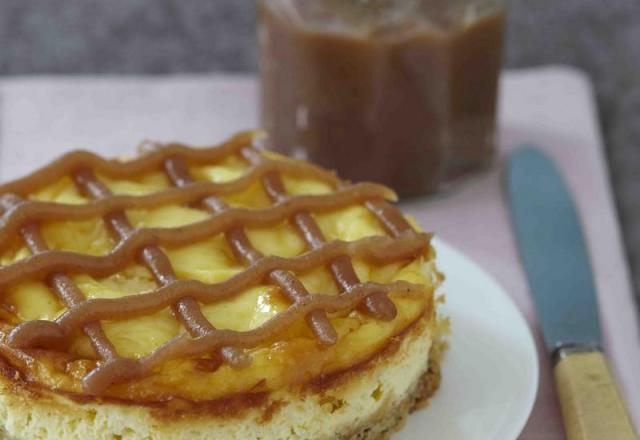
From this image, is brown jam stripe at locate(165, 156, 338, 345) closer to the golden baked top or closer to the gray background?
the golden baked top

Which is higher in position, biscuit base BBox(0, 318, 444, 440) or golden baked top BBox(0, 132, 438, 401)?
golden baked top BBox(0, 132, 438, 401)

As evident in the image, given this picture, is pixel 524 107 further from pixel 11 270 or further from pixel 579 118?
pixel 11 270

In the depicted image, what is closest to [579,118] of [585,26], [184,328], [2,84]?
[585,26]

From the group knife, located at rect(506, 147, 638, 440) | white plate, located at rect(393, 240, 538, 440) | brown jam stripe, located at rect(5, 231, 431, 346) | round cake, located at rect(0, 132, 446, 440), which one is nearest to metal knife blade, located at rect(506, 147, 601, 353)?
knife, located at rect(506, 147, 638, 440)

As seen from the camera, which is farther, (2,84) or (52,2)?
(52,2)

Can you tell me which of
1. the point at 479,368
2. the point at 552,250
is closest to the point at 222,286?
the point at 479,368

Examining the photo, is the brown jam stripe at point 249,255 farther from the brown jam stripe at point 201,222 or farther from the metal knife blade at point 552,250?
the metal knife blade at point 552,250

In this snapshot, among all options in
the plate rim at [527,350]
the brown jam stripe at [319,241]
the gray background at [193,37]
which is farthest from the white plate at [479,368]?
the gray background at [193,37]
